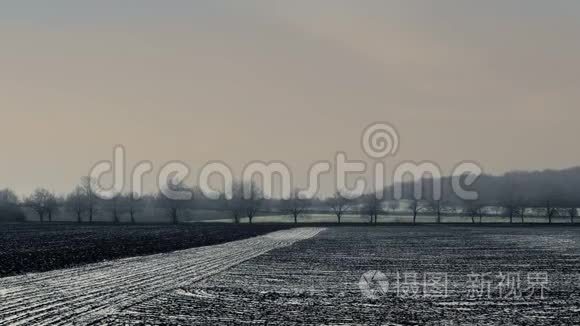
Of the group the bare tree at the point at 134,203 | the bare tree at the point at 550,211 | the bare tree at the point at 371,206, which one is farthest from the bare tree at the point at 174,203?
the bare tree at the point at 550,211

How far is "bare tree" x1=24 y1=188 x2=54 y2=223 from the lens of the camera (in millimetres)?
152375

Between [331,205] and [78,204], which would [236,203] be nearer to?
[331,205]

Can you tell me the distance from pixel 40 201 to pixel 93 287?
15191 cm

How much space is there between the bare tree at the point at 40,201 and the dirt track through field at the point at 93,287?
397 ft

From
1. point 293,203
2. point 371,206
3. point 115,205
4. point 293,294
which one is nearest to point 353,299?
point 293,294

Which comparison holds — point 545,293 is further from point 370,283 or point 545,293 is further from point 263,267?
point 263,267

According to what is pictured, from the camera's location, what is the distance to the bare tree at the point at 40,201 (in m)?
152

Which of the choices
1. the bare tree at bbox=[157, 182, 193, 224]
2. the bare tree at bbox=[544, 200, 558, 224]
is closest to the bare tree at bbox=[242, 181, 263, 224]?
the bare tree at bbox=[157, 182, 193, 224]

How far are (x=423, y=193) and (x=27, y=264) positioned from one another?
133890 millimetres

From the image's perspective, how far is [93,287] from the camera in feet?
83.6

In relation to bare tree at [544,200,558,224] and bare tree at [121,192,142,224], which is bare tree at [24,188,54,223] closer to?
bare tree at [121,192,142,224]

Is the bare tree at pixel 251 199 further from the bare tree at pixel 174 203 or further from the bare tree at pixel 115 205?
the bare tree at pixel 115 205

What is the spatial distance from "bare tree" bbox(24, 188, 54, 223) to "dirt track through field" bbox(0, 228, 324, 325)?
4769 inches

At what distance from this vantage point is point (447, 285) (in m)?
25.8
